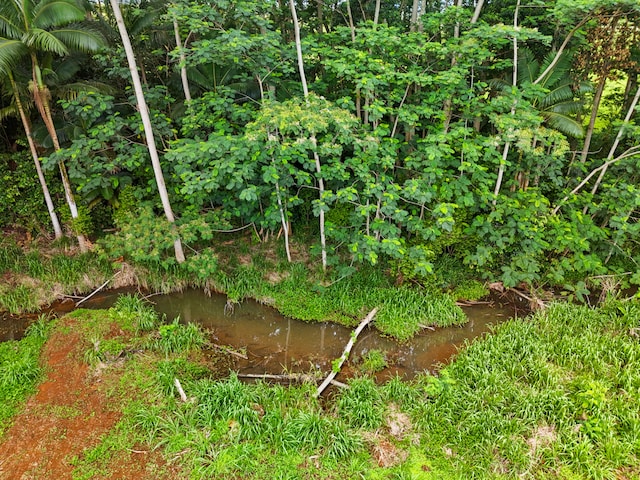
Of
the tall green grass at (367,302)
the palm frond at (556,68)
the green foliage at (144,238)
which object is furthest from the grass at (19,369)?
the palm frond at (556,68)

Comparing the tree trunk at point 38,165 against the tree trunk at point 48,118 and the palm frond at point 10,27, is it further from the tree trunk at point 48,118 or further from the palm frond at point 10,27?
the palm frond at point 10,27

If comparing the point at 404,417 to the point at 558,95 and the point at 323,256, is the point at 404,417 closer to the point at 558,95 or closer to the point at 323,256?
the point at 323,256

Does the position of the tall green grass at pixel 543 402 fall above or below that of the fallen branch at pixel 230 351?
above

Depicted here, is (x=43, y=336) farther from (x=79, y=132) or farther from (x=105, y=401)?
(x=79, y=132)

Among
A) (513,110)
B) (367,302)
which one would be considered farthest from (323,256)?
(513,110)

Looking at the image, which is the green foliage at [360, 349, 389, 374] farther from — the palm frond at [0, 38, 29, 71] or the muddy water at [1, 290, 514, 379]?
the palm frond at [0, 38, 29, 71]

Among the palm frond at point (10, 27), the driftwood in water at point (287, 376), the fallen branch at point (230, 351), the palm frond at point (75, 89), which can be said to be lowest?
the fallen branch at point (230, 351)
